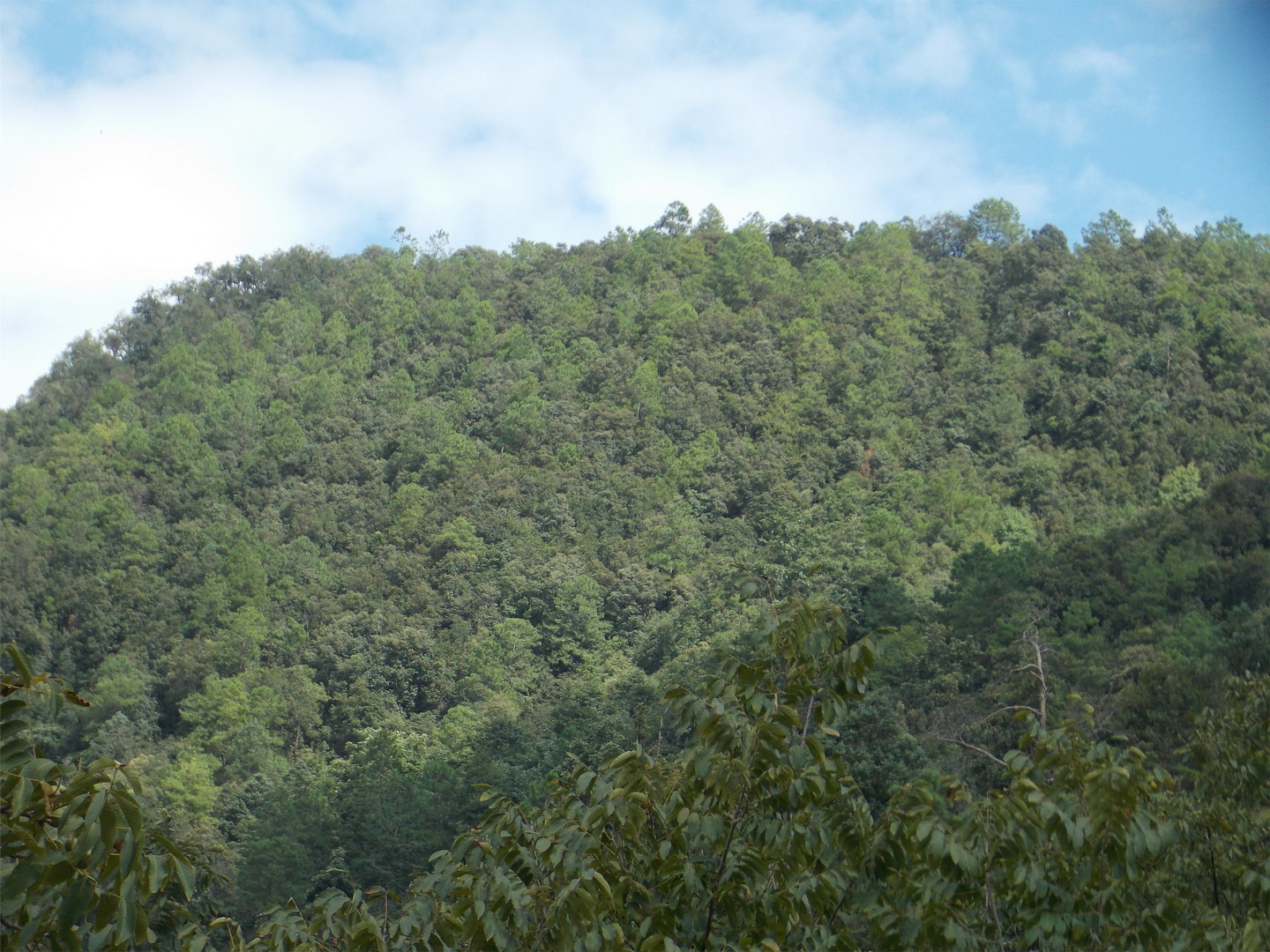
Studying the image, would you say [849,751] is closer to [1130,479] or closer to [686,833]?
[686,833]

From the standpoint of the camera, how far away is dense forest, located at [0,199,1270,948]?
441 cm

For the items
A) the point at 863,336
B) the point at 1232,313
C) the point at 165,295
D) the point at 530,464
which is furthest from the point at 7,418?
the point at 1232,313

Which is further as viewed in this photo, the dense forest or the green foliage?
the dense forest

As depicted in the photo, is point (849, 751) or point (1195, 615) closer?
point (849, 751)

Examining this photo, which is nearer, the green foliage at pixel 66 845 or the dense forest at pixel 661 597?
the green foliage at pixel 66 845

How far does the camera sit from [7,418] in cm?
7088

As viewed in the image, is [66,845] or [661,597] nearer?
[66,845]

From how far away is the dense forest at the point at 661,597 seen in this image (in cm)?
441

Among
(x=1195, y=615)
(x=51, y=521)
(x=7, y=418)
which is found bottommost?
(x=1195, y=615)

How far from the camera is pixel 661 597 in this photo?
5850cm

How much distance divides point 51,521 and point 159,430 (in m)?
9.73

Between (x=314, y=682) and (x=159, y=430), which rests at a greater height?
(x=159, y=430)

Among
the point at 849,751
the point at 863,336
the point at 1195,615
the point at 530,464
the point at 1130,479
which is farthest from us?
the point at 863,336

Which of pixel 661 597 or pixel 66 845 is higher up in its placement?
pixel 66 845
